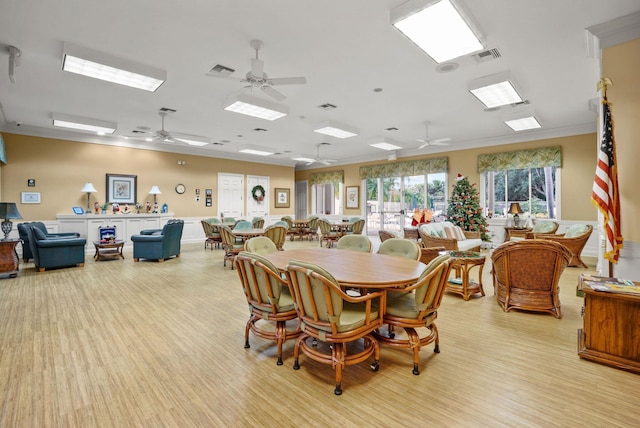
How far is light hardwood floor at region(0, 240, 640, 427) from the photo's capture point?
1.84m

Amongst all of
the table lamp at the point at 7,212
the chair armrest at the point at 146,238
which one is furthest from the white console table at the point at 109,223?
the table lamp at the point at 7,212

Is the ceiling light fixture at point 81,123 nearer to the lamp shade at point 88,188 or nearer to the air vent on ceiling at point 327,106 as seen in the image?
the lamp shade at point 88,188

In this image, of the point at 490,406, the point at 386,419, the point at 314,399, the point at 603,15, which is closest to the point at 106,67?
the point at 314,399

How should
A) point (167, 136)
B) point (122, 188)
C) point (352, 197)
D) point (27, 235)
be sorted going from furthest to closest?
1. point (352, 197)
2. point (122, 188)
3. point (167, 136)
4. point (27, 235)

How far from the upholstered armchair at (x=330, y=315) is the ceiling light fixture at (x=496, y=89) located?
11.9 feet

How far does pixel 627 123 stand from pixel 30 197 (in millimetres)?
11095

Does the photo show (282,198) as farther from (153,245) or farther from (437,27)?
(437,27)

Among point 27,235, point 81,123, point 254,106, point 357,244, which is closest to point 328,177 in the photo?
point 254,106

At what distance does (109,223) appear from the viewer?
8.09 metres

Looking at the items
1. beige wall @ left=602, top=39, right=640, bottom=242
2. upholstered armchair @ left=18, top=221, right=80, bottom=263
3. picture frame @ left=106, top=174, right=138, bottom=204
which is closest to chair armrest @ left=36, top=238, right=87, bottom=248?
upholstered armchair @ left=18, top=221, right=80, bottom=263

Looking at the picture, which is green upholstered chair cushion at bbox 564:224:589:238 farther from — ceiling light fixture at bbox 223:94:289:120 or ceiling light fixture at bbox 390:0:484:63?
ceiling light fixture at bbox 223:94:289:120

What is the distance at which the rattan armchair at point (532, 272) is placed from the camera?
134 inches

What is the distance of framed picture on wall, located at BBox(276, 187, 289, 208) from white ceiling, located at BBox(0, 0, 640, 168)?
5.46 metres

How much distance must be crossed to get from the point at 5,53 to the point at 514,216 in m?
9.78
